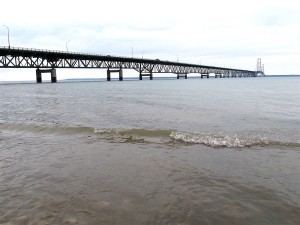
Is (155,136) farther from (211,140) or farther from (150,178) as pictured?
(150,178)

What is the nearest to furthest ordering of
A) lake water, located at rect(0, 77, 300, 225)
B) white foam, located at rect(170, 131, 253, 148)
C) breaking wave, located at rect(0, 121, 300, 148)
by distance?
lake water, located at rect(0, 77, 300, 225)
white foam, located at rect(170, 131, 253, 148)
breaking wave, located at rect(0, 121, 300, 148)

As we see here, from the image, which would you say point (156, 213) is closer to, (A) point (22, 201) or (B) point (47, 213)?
(B) point (47, 213)

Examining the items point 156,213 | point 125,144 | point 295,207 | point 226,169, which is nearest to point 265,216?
point 295,207

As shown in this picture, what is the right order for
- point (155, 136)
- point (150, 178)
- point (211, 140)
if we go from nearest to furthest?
point (150, 178)
point (211, 140)
point (155, 136)

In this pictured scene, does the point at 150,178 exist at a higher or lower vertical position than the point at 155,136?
higher

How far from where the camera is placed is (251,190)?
679 cm

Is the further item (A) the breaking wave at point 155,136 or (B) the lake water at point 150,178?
(A) the breaking wave at point 155,136

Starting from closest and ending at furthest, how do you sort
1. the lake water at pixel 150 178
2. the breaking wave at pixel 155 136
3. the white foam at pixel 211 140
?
the lake water at pixel 150 178 → the white foam at pixel 211 140 → the breaking wave at pixel 155 136

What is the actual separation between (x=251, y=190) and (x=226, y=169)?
63.1 inches

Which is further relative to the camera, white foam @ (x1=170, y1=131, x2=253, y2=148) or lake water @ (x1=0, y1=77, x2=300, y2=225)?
white foam @ (x1=170, y1=131, x2=253, y2=148)

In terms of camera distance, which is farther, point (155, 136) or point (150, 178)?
point (155, 136)

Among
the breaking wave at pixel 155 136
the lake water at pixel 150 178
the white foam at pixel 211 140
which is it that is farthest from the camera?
the breaking wave at pixel 155 136

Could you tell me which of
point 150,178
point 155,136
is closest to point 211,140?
point 155,136

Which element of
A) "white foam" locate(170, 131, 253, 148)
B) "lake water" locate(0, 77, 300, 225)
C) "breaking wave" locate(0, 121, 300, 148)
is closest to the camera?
"lake water" locate(0, 77, 300, 225)
